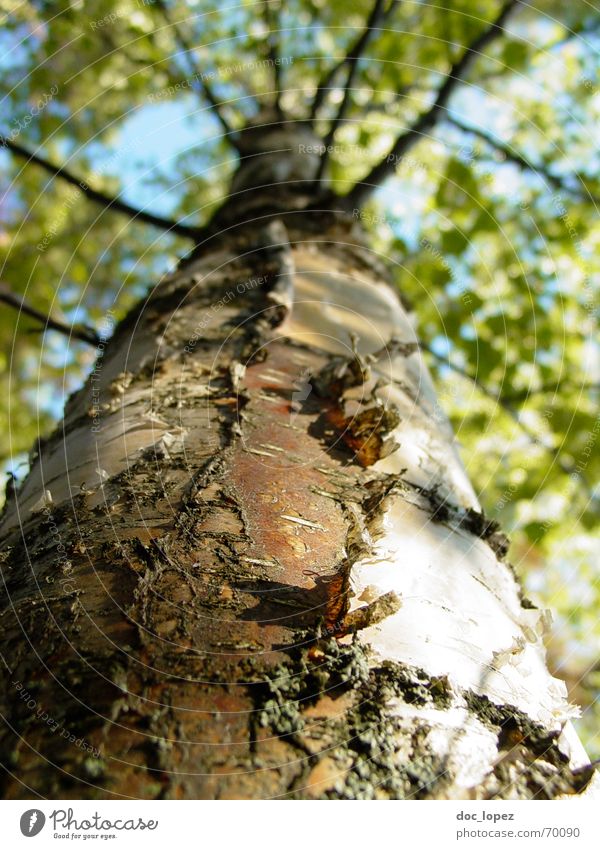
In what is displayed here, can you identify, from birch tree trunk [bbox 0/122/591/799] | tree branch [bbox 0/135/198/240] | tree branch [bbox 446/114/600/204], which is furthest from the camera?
tree branch [bbox 446/114/600/204]

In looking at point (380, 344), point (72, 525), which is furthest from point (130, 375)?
point (380, 344)

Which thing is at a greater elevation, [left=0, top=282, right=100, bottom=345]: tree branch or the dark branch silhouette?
the dark branch silhouette

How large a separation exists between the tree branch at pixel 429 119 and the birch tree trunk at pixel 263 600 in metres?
1.37

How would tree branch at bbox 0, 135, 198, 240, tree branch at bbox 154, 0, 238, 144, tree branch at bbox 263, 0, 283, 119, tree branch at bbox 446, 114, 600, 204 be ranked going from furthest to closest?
1. tree branch at bbox 263, 0, 283, 119
2. tree branch at bbox 154, 0, 238, 144
3. tree branch at bbox 446, 114, 600, 204
4. tree branch at bbox 0, 135, 198, 240

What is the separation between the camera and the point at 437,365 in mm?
4277

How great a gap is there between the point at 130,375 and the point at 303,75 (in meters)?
4.40

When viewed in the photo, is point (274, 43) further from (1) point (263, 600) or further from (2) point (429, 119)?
(1) point (263, 600)

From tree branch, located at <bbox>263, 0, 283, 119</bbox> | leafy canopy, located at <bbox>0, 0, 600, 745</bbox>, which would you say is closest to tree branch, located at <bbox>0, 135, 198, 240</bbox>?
leafy canopy, located at <bbox>0, 0, 600, 745</bbox>

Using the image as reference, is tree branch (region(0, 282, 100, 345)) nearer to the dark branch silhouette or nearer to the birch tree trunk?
the birch tree trunk

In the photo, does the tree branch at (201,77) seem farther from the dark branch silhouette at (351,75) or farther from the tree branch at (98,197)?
the tree branch at (98,197)

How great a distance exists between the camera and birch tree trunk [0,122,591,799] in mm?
724
